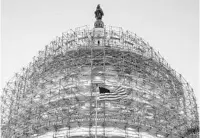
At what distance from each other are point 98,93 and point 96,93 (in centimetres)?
37

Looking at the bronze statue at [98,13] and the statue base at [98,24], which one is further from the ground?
the bronze statue at [98,13]

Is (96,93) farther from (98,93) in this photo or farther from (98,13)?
(98,13)

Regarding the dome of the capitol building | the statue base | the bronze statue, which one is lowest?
the dome of the capitol building

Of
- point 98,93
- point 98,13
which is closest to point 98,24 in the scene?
point 98,13

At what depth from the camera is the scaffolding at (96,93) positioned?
77.7 ft

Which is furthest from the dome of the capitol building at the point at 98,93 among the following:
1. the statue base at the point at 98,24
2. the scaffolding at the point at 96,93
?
the statue base at the point at 98,24

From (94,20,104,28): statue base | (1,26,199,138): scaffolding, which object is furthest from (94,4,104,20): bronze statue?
(1,26,199,138): scaffolding

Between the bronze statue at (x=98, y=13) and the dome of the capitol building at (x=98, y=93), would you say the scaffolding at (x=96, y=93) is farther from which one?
the bronze statue at (x=98, y=13)

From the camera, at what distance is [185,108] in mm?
29312

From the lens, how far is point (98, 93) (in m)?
24.4

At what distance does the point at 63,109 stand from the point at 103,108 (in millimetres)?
3137

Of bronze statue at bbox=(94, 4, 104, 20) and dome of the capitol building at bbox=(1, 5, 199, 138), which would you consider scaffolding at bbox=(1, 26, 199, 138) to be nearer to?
dome of the capitol building at bbox=(1, 5, 199, 138)

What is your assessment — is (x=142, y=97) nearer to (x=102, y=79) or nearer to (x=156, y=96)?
(x=156, y=96)

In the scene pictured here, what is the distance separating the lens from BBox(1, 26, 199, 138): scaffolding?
2369cm
